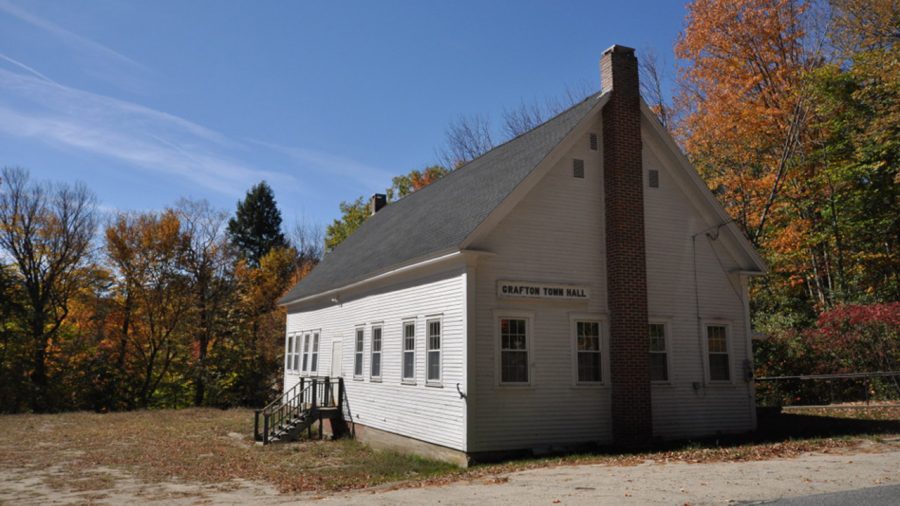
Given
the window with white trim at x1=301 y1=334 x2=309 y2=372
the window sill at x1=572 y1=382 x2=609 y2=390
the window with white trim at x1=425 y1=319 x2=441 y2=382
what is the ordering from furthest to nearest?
the window with white trim at x1=301 y1=334 x2=309 y2=372 → the window with white trim at x1=425 y1=319 x2=441 y2=382 → the window sill at x1=572 y1=382 x2=609 y2=390

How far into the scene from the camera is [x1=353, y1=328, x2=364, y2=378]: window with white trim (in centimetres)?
2016

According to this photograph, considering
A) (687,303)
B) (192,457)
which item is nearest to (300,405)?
(192,457)

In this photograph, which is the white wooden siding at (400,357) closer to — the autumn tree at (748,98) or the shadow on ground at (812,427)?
the shadow on ground at (812,427)

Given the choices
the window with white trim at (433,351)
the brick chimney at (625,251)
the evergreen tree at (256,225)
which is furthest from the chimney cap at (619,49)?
the evergreen tree at (256,225)

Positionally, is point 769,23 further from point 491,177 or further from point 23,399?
point 23,399

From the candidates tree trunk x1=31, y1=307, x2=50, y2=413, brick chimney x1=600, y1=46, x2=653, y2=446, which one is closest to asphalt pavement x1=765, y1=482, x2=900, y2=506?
brick chimney x1=600, y1=46, x2=653, y2=446

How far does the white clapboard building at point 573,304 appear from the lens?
1442 centimetres

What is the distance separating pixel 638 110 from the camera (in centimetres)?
1656

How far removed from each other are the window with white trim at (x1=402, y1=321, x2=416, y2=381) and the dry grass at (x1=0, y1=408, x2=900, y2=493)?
6.72 feet

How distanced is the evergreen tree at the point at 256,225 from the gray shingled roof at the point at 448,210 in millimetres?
37427

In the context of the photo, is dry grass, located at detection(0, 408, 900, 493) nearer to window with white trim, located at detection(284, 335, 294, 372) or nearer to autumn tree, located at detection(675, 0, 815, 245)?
window with white trim, located at detection(284, 335, 294, 372)

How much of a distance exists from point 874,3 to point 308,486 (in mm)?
24739

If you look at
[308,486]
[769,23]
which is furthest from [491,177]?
[769,23]

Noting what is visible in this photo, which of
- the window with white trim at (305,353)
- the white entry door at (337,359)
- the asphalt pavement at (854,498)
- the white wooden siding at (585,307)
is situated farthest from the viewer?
the window with white trim at (305,353)
